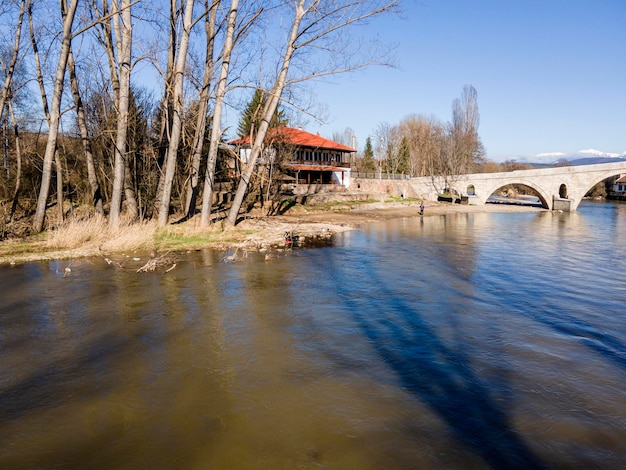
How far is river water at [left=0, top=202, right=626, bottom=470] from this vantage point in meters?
4.55

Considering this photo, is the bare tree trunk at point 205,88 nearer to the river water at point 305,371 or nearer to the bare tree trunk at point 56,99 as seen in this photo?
the bare tree trunk at point 56,99

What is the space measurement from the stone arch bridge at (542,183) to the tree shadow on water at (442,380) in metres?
44.0

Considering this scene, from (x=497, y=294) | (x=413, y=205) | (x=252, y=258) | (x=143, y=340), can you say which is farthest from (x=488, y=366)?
(x=413, y=205)

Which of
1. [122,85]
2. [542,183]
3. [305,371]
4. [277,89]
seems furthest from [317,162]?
[305,371]

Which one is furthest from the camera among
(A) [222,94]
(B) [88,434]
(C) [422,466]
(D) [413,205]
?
(D) [413,205]

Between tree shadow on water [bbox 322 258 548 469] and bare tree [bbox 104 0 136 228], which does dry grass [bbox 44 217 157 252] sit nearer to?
bare tree [bbox 104 0 136 228]

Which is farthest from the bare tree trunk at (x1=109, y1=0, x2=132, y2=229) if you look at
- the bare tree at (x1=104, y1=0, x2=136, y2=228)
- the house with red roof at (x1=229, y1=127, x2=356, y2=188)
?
the house with red roof at (x1=229, y1=127, x2=356, y2=188)

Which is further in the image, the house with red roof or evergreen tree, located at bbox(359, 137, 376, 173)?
evergreen tree, located at bbox(359, 137, 376, 173)

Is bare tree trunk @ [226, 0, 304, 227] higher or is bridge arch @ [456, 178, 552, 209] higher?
bare tree trunk @ [226, 0, 304, 227]

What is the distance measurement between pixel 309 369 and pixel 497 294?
6920mm

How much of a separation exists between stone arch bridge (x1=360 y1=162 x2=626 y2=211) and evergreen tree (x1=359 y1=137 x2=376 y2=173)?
61.6 ft

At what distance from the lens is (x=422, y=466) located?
4.28 metres

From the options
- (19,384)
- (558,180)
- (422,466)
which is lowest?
(422,466)

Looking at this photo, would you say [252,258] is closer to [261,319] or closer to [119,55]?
[261,319]
